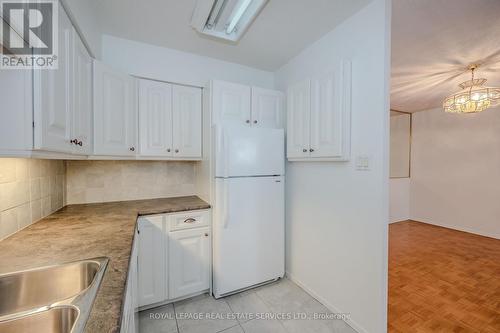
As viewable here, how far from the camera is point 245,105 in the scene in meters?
2.21

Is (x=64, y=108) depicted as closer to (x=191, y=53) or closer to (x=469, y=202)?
(x=191, y=53)

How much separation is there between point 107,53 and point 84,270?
195 cm

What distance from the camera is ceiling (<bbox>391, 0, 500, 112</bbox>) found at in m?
1.62

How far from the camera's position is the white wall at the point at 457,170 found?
12.2 feet

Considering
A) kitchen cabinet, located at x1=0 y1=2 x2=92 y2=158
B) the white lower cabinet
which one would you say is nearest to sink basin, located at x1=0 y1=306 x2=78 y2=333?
kitchen cabinet, located at x1=0 y1=2 x2=92 y2=158

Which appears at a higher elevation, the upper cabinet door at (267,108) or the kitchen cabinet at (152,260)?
the upper cabinet door at (267,108)

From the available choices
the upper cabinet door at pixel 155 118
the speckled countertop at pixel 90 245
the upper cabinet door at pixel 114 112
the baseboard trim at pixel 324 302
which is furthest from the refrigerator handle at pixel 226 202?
the baseboard trim at pixel 324 302

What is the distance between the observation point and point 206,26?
181cm

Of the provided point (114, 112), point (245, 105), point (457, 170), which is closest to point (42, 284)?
point (114, 112)

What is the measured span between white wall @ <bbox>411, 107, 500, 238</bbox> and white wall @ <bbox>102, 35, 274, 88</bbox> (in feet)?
13.8

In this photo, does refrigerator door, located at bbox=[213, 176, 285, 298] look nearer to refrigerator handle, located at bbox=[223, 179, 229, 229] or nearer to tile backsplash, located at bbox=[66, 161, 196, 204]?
refrigerator handle, located at bbox=[223, 179, 229, 229]

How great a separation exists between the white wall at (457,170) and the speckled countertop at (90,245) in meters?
5.11

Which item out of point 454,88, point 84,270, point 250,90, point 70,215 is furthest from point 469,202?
point 70,215

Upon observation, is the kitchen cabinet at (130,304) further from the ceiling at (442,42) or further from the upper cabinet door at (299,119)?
the ceiling at (442,42)
